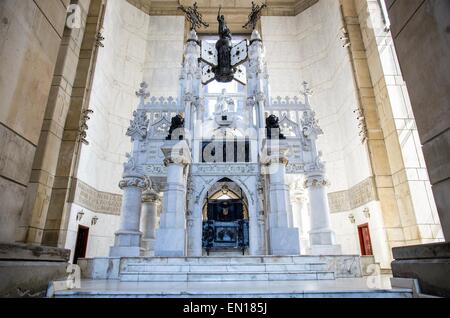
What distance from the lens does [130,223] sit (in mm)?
7789

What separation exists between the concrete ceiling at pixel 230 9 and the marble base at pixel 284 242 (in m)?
15.9

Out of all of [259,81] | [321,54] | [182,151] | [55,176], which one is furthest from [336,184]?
[55,176]

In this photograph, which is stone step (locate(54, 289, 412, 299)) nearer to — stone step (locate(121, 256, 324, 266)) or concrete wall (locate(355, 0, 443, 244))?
stone step (locate(121, 256, 324, 266))

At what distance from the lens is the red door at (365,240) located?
36.2 feet

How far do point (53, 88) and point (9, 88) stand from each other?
9.73 m

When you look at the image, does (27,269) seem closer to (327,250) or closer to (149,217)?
(327,250)

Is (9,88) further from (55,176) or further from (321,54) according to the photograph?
(321,54)

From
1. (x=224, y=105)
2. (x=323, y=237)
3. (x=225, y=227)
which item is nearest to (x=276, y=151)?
(x=323, y=237)

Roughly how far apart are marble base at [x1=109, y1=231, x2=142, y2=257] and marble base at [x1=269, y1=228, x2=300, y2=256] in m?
3.82

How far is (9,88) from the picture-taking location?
240cm

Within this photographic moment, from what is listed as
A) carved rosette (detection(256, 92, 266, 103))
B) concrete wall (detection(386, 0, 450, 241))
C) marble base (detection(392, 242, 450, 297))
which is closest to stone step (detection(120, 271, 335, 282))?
marble base (detection(392, 242, 450, 297))

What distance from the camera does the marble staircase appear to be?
17.3ft

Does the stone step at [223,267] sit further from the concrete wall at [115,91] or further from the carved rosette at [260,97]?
the carved rosette at [260,97]

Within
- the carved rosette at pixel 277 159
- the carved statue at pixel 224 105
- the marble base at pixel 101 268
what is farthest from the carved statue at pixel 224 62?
the marble base at pixel 101 268
